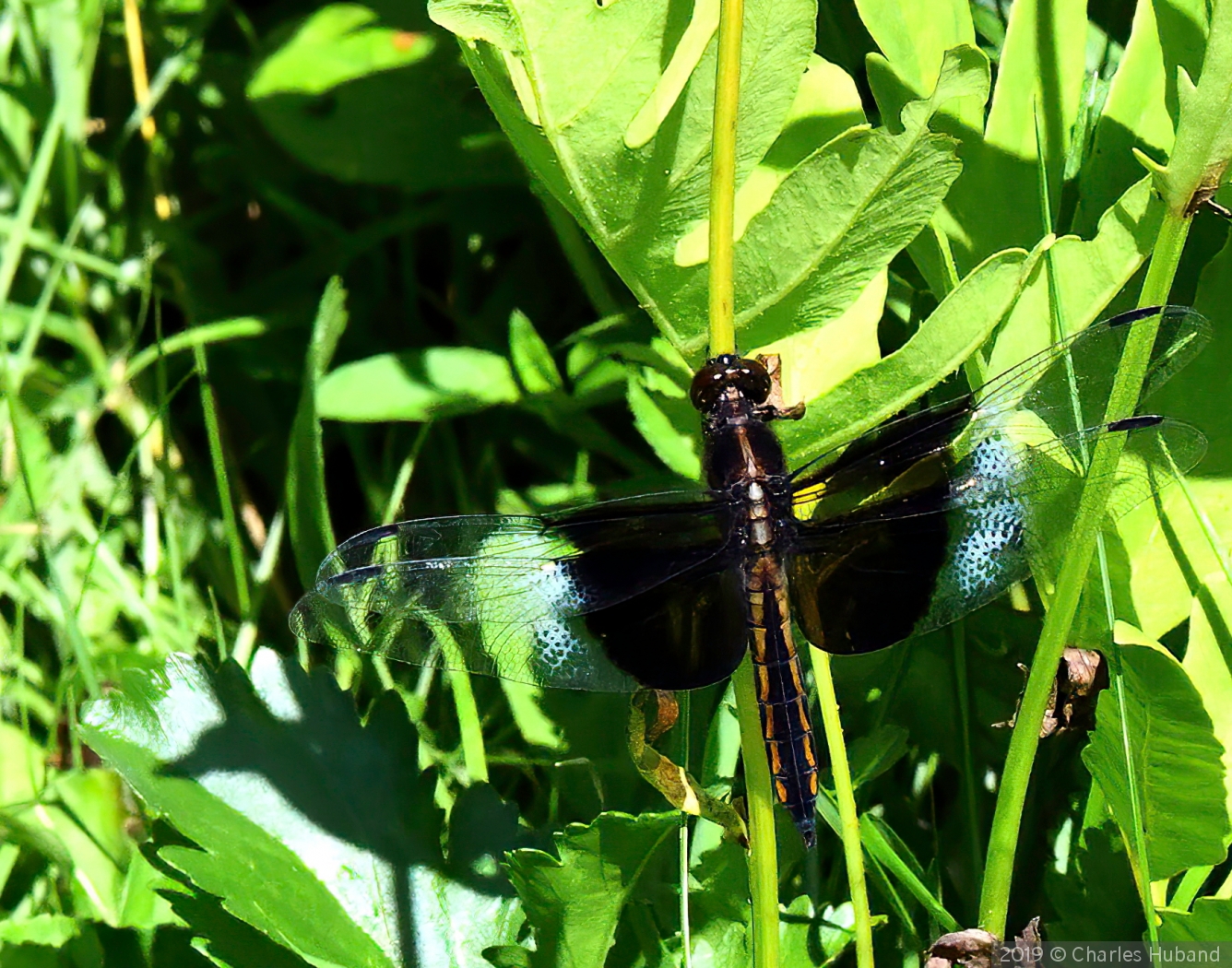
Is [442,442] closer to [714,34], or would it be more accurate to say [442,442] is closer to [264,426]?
[264,426]

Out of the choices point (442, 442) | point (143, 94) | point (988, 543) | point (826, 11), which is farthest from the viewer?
point (143, 94)

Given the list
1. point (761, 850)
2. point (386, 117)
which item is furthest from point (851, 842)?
point (386, 117)

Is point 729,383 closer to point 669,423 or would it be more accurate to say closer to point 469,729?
point 669,423

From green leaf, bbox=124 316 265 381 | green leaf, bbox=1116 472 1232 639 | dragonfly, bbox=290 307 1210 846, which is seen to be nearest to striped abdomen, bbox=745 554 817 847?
dragonfly, bbox=290 307 1210 846

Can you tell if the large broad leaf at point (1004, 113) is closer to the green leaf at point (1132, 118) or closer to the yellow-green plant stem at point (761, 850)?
the green leaf at point (1132, 118)

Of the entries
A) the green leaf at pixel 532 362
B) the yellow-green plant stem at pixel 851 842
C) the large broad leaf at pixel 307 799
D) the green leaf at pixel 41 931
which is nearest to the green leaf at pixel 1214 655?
the yellow-green plant stem at pixel 851 842

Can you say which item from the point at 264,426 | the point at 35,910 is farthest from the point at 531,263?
the point at 35,910
